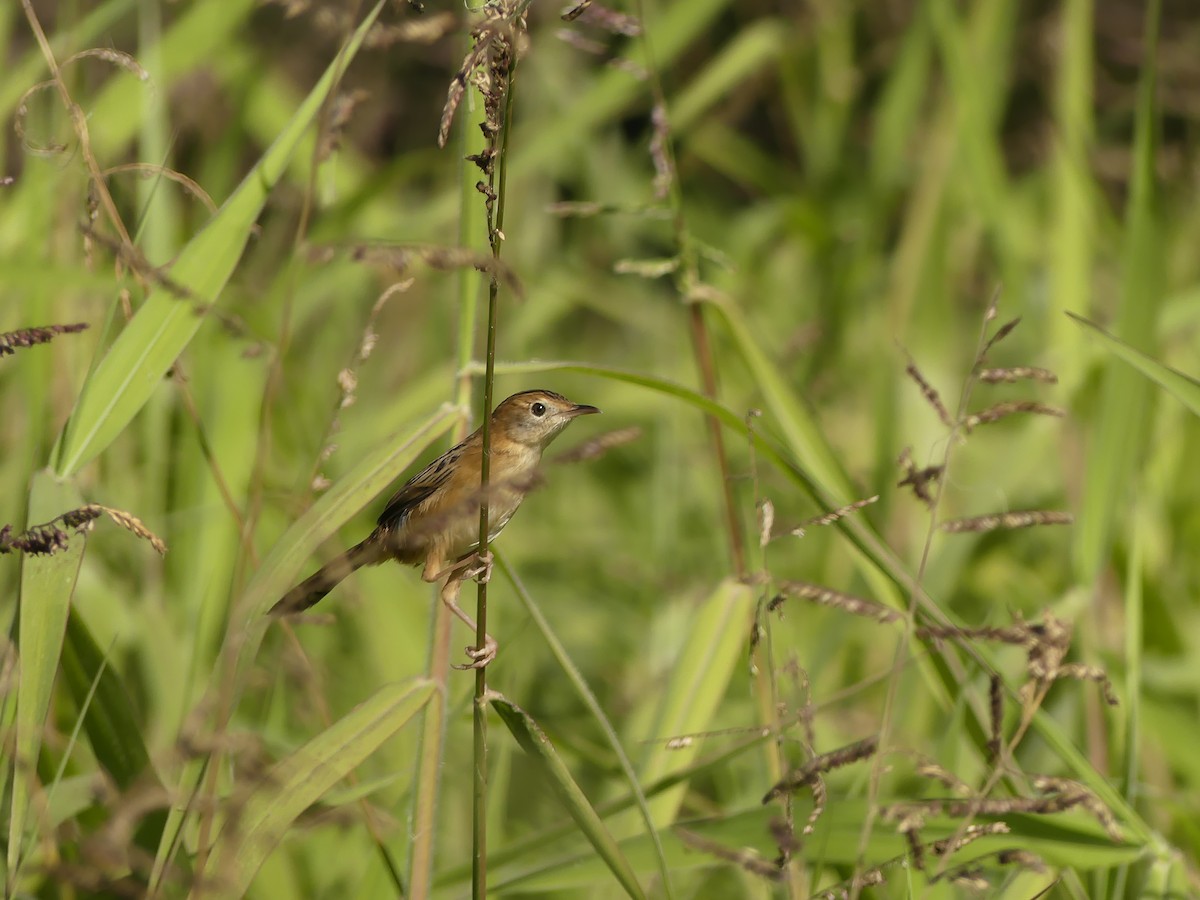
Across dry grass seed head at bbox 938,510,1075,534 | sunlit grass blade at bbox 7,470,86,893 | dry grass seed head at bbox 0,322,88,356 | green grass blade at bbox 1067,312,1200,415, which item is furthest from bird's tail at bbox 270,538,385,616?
green grass blade at bbox 1067,312,1200,415

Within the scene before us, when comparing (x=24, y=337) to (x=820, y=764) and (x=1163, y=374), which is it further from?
(x=1163, y=374)

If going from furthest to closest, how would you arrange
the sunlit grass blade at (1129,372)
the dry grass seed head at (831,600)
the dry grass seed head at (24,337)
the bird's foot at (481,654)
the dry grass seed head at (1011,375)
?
1. the sunlit grass blade at (1129,372)
2. the dry grass seed head at (1011,375)
3. the dry grass seed head at (831,600)
4. the bird's foot at (481,654)
5. the dry grass seed head at (24,337)

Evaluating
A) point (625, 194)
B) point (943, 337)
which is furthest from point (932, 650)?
point (625, 194)

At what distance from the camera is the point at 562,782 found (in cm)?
158

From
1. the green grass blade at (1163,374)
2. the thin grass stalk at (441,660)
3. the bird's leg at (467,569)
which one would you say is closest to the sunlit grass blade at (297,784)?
the thin grass stalk at (441,660)

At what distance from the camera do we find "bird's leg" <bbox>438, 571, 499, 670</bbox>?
5.46 feet

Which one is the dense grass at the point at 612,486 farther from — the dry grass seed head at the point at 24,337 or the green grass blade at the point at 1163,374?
the dry grass seed head at the point at 24,337

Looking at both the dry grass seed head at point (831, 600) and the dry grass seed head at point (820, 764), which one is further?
the dry grass seed head at point (831, 600)

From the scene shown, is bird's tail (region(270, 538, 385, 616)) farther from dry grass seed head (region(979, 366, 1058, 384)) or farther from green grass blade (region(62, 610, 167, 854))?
dry grass seed head (region(979, 366, 1058, 384))

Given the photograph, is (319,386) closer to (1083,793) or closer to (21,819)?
(21,819)

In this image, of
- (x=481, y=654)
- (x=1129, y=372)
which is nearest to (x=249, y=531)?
(x=481, y=654)

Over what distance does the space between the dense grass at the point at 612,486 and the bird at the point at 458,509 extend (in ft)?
0.27

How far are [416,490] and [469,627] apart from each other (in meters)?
0.63

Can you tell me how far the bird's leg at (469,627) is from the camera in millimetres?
1664
